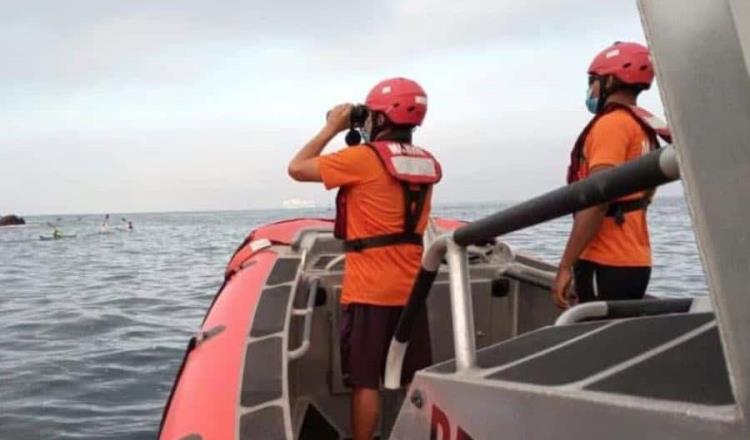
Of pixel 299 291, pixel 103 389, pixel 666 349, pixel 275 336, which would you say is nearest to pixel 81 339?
pixel 103 389

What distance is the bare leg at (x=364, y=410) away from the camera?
335 centimetres

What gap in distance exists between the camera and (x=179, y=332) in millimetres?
10141

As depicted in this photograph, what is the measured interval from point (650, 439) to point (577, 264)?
2.56 meters

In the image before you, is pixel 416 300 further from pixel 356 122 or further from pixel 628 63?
pixel 628 63

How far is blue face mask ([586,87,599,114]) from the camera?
3340mm

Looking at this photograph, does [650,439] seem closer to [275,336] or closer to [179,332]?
[275,336]

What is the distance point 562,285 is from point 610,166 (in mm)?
575

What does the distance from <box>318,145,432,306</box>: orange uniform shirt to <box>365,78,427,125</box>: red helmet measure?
0.22 m

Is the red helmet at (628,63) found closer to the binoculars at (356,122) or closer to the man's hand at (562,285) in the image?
the man's hand at (562,285)

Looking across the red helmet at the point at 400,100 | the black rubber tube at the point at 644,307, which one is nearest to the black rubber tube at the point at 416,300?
the black rubber tube at the point at 644,307

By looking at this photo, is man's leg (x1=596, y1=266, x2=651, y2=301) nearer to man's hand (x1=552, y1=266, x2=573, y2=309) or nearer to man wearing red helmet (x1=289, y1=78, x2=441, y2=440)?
man's hand (x1=552, y1=266, x2=573, y2=309)

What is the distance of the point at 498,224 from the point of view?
1.52m

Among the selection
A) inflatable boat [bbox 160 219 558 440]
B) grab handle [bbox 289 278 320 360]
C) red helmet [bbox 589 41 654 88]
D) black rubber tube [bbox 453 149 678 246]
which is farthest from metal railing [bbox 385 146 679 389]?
red helmet [bbox 589 41 654 88]

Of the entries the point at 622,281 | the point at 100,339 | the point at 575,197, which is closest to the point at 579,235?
the point at 622,281
